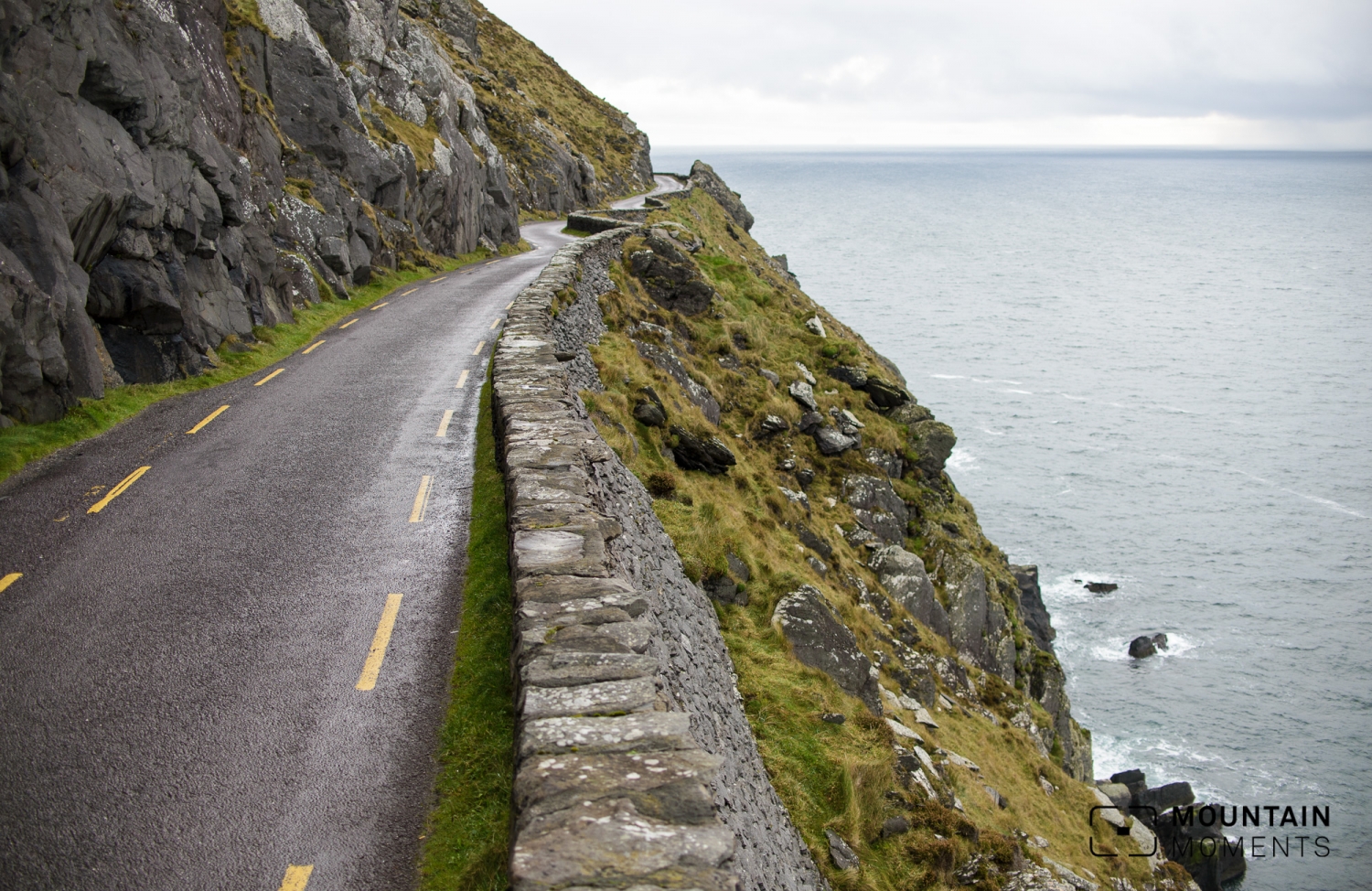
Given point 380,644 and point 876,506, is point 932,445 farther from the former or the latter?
point 380,644

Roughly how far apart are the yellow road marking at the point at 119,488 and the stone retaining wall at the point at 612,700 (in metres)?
5.54

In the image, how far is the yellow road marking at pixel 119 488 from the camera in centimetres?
1184

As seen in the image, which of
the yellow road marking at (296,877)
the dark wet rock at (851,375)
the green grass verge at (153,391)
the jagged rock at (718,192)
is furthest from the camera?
the jagged rock at (718,192)

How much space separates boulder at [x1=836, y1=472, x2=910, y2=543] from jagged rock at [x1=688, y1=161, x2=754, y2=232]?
5626 cm

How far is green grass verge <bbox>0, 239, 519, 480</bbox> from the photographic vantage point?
13.9 m

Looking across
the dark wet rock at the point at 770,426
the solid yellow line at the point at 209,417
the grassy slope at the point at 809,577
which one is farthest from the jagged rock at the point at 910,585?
the solid yellow line at the point at 209,417

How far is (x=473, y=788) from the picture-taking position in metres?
6.38

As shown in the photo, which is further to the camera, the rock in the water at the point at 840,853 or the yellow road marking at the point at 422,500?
the yellow road marking at the point at 422,500

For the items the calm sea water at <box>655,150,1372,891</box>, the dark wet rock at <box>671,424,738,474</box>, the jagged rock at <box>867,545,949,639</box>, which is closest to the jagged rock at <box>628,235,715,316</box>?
the jagged rock at <box>867,545,949,639</box>

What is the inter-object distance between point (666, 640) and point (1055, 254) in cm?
17513

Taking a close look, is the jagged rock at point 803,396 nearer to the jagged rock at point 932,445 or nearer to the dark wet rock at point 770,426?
the dark wet rock at point 770,426

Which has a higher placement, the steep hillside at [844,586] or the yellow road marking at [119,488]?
the yellow road marking at [119,488]

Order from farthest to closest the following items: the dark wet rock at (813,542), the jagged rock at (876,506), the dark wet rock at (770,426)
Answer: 1. the dark wet rock at (770,426)
2. the jagged rock at (876,506)
3. the dark wet rock at (813,542)

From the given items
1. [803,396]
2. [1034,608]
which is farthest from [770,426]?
[1034,608]
